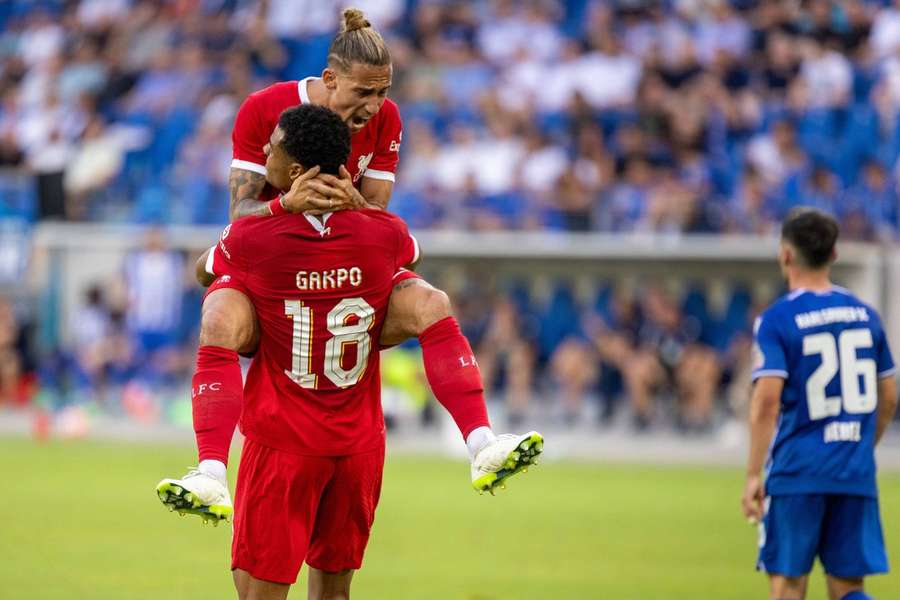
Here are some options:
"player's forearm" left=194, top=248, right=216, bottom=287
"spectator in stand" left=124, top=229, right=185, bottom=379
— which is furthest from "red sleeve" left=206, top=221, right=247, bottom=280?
"spectator in stand" left=124, top=229, right=185, bottom=379

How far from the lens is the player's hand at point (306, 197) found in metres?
5.37

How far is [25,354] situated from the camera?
22344mm

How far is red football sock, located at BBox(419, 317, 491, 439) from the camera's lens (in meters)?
5.59

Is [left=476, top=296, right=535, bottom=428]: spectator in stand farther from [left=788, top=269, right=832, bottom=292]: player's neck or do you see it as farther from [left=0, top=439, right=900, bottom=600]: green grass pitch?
[left=788, top=269, right=832, bottom=292]: player's neck

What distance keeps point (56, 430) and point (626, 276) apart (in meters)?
8.28

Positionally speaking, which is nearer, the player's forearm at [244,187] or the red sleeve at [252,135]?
the player's forearm at [244,187]

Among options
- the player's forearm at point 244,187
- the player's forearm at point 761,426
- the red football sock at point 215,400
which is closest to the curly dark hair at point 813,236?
the player's forearm at point 761,426

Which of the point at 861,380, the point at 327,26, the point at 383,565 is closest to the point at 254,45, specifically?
the point at 327,26

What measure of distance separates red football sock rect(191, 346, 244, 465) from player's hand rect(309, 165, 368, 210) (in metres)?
0.69

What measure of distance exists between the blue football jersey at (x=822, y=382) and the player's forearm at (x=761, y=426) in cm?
11

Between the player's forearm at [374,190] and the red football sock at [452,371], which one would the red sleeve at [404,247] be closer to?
the red football sock at [452,371]

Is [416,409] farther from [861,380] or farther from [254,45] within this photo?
[861,380]

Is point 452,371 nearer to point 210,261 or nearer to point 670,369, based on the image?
point 210,261

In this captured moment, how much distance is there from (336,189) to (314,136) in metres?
0.22
